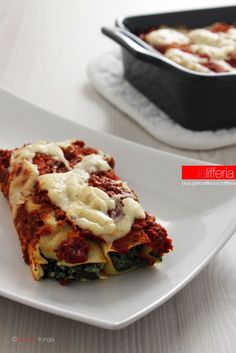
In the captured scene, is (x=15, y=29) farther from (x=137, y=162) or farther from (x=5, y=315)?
(x=5, y=315)

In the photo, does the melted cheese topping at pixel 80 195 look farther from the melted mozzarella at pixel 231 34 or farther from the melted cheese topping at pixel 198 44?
the melted mozzarella at pixel 231 34

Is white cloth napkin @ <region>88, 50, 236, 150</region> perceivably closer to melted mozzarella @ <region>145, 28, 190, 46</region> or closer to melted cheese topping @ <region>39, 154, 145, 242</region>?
melted mozzarella @ <region>145, 28, 190, 46</region>

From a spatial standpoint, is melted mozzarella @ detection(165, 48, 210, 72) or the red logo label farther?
melted mozzarella @ detection(165, 48, 210, 72)

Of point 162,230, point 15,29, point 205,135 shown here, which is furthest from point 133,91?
point 162,230

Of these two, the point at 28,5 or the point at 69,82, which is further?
the point at 28,5

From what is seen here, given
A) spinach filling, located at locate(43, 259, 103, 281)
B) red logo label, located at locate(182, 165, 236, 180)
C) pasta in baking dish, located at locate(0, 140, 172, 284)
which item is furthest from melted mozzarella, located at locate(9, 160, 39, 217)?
red logo label, located at locate(182, 165, 236, 180)

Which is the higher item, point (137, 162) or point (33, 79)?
point (137, 162)

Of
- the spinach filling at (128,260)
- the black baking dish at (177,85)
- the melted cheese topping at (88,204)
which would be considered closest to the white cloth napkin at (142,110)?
the black baking dish at (177,85)
